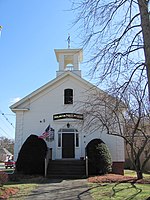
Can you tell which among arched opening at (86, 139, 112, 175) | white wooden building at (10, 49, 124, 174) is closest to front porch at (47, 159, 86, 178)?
arched opening at (86, 139, 112, 175)

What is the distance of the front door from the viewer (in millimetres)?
21625

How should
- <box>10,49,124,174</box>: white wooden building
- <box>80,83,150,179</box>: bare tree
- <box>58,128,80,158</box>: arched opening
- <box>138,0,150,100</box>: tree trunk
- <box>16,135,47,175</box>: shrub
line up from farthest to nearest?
<box>58,128,80,158</box>: arched opening → <box>10,49,124,174</box>: white wooden building → <box>16,135,47,175</box>: shrub → <box>80,83,150,179</box>: bare tree → <box>138,0,150,100</box>: tree trunk

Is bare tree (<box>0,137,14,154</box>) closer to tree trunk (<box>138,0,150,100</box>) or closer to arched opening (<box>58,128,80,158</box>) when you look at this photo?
arched opening (<box>58,128,80,158</box>)

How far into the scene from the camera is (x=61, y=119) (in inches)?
867

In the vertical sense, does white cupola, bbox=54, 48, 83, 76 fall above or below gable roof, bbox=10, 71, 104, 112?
above

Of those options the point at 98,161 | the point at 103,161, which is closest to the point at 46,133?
the point at 98,161

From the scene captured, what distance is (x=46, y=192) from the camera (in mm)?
11461

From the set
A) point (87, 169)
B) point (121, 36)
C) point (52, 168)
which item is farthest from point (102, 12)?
point (52, 168)

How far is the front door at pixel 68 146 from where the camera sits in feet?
70.9

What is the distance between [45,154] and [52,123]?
3709 millimetres

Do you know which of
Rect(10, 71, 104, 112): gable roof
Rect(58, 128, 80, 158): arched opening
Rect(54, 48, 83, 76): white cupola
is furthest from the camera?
Rect(54, 48, 83, 76): white cupola

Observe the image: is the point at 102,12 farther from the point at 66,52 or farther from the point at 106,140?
the point at 66,52

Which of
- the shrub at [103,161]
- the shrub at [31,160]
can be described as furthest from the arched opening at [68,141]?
the shrub at [103,161]

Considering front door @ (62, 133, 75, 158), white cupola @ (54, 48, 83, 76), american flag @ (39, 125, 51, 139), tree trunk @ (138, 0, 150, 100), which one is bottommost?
front door @ (62, 133, 75, 158)
